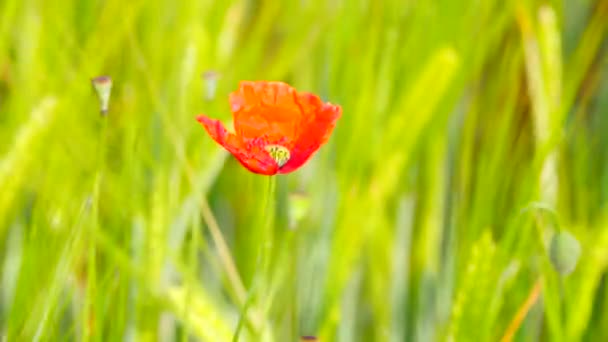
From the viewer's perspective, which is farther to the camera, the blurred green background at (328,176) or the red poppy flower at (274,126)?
the blurred green background at (328,176)

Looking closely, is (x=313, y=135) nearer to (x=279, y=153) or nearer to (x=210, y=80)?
(x=279, y=153)

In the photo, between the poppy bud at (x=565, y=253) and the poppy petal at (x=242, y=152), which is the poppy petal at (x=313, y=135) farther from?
the poppy bud at (x=565, y=253)

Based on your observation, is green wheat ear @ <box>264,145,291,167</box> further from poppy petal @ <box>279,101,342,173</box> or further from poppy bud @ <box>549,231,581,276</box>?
poppy bud @ <box>549,231,581,276</box>

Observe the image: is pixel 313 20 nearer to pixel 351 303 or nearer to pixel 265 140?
pixel 351 303

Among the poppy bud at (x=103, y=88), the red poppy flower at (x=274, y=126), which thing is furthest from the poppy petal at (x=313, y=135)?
the poppy bud at (x=103, y=88)

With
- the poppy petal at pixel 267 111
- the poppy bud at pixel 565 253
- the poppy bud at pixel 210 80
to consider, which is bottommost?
the poppy bud at pixel 565 253

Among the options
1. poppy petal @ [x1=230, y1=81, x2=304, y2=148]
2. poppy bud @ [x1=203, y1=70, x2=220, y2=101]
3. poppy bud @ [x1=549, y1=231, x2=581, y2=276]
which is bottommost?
poppy bud @ [x1=549, y1=231, x2=581, y2=276]

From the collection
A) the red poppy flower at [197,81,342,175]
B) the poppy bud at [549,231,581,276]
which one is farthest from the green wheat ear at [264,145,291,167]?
the poppy bud at [549,231,581,276]
